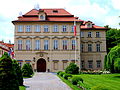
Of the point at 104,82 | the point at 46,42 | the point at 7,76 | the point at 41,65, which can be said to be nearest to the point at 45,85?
the point at 104,82

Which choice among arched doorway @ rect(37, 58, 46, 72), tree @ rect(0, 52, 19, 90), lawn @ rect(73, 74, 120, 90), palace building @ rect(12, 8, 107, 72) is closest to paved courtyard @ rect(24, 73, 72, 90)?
lawn @ rect(73, 74, 120, 90)

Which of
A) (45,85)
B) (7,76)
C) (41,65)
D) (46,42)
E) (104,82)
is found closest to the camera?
(7,76)

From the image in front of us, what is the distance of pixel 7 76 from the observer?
1242cm

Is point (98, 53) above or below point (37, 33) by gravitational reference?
below

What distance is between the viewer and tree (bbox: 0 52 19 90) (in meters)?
Result: 11.9

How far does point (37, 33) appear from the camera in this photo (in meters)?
44.9

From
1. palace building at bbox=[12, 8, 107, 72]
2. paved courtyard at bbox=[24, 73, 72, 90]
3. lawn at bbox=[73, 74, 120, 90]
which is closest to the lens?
paved courtyard at bbox=[24, 73, 72, 90]

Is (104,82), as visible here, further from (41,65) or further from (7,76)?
(41,65)

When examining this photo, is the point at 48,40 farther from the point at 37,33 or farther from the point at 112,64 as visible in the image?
the point at 112,64

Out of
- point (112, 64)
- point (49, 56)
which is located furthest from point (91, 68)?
point (112, 64)

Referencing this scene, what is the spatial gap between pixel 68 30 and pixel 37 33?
6214 millimetres

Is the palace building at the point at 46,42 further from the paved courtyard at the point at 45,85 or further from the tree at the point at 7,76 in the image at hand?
the tree at the point at 7,76

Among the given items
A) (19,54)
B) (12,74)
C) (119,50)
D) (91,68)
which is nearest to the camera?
(12,74)

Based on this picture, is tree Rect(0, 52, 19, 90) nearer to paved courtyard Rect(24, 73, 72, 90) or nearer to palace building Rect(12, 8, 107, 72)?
paved courtyard Rect(24, 73, 72, 90)
